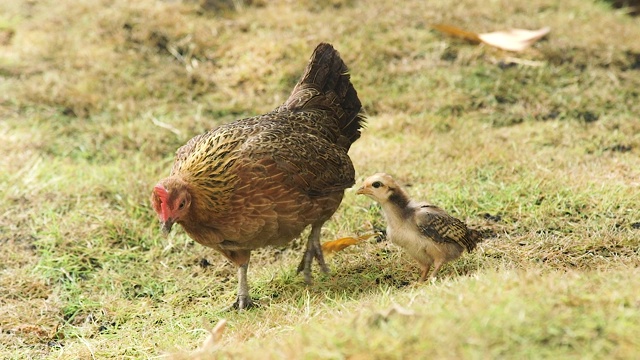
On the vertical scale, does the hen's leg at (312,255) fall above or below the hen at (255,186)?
below

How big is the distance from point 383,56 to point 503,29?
135 cm

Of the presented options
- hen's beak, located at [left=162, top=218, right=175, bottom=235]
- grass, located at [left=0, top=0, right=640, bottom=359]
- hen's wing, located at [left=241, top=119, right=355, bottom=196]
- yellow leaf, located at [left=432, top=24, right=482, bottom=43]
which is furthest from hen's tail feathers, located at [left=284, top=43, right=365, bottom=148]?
yellow leaf, located at [left=432, top=24, right=482, bottom=43]

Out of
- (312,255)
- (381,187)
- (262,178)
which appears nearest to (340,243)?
(312,255)

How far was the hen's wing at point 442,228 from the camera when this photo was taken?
12.4 feet

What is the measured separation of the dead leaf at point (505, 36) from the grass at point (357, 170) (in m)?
0.12

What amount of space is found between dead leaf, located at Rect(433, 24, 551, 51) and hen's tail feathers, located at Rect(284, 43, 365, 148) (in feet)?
8.03

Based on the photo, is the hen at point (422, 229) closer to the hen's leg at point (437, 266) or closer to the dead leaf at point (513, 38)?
the hen's leg at point (437, 266)

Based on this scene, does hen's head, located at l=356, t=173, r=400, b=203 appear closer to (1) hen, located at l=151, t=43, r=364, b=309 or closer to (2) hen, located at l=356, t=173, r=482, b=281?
(2) hen, located at l=356, t=173, r=482, b=281

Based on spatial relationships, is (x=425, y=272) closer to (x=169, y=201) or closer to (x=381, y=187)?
(x=381, y=187)

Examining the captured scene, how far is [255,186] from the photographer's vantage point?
3771 mm

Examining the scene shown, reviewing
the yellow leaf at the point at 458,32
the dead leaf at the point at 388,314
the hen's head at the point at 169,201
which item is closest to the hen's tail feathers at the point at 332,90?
the hen's head at the point at 169,201

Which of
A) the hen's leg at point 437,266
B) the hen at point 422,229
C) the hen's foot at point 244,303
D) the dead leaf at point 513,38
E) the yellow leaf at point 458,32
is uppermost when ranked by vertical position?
the yellow leaf at point 458,32

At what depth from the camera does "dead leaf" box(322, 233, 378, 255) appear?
4.37 metres

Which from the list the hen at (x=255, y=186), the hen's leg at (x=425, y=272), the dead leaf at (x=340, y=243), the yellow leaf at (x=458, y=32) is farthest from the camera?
the yellow leaf at (x=458, y=32)
